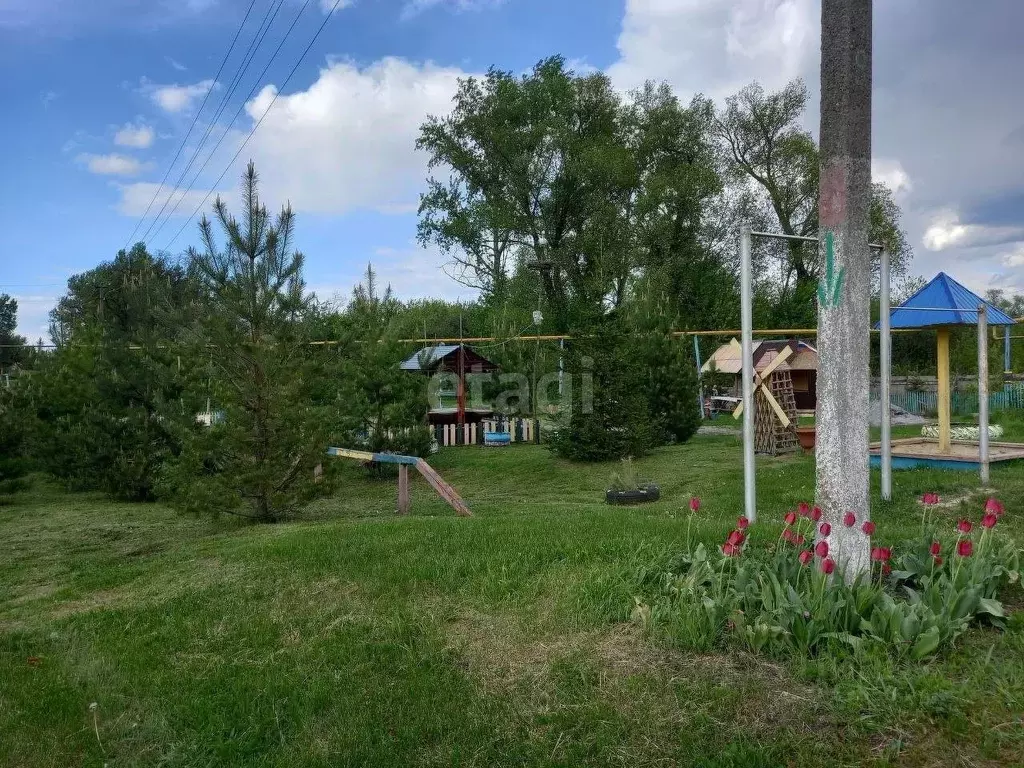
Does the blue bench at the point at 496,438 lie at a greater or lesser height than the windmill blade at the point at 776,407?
lesser

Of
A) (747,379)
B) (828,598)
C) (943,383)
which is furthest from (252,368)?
(943,383)

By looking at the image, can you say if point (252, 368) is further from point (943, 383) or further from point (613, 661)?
point (943, 383)

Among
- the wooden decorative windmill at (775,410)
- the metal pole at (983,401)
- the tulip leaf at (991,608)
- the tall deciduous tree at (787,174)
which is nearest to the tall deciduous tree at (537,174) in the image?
the tall deciduous tree at (787,174)

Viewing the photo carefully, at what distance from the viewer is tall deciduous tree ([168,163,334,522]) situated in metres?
Answer: 9.41

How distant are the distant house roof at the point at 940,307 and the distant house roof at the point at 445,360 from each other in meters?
10.6

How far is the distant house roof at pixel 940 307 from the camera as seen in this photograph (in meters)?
10.0

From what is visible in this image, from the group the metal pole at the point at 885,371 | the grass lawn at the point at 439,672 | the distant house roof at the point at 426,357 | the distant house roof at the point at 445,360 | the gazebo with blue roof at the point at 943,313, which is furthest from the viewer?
the distant house roof at the point at 445,360

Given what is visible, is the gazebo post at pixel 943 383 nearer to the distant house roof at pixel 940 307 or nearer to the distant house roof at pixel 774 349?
the distant house roof at pixel 940 307

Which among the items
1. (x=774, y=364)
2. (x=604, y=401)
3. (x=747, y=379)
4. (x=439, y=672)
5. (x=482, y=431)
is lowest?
(x=439, y=672)

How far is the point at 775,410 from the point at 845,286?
439 inches

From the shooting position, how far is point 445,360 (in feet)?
64.1

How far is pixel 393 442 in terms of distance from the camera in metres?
15.9

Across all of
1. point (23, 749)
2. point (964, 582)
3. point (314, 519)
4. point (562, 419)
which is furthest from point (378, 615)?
point (562, 419)

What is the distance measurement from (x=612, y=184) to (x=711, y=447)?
2019 cm
